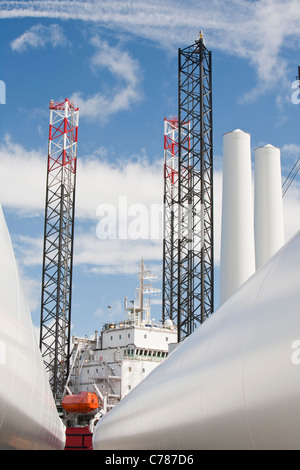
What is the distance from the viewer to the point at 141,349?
1877 inches

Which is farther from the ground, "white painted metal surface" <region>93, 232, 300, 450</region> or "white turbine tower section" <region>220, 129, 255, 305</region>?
"white turbine tower section" <region>220, 129, 255, 305</region>

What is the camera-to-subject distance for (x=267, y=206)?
3123 centimetres

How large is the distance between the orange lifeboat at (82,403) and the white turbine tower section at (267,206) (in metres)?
17.2

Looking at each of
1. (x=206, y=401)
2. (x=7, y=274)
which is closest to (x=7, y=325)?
(x=7, y=274)

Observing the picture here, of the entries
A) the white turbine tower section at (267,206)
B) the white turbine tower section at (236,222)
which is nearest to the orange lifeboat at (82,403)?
the white turbine tower section at (236,222)

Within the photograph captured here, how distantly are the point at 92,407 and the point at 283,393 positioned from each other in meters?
39.8

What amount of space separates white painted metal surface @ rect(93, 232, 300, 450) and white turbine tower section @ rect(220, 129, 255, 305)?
21.9m

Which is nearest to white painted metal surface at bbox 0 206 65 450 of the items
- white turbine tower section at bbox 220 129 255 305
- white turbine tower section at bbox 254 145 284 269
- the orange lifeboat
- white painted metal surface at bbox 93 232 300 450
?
white painted metal surface at bbox 93 232 300 450

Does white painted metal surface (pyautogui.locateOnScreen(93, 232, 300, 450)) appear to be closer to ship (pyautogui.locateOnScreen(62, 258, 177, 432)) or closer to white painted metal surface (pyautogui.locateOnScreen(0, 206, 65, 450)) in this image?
white painted metal surface (pyautogui.locateOnScreen(0, 206, 65, 450))

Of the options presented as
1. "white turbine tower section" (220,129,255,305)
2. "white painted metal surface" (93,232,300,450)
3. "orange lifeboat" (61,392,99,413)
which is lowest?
"white painted metal surface" (93,232,300,450)

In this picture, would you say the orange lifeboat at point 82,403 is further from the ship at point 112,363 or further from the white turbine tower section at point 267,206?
the white turbine tower section at point 267,206

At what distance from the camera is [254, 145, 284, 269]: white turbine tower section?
102ft

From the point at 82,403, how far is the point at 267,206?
20.2 meters
